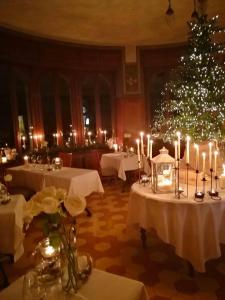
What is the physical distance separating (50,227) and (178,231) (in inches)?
72.8

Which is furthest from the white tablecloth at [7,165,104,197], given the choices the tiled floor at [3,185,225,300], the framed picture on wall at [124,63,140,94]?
the framed picture on wall at [124,63,140,94]

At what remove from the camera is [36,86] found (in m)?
7.75

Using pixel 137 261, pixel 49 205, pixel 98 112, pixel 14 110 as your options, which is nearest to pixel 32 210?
pixel 49 205

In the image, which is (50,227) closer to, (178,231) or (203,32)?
(178,231)

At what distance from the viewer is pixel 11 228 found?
3.22 m

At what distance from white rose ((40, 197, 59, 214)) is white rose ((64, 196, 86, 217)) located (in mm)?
56

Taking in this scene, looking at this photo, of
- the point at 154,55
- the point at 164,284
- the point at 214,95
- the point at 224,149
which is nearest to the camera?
the point at 164,284

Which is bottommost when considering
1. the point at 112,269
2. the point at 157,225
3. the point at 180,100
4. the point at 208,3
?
the point at 112,269

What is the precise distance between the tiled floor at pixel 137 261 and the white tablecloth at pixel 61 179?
565mm

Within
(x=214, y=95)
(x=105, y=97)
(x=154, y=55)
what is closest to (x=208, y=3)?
(x=214, y=95)

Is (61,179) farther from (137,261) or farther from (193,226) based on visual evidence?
(193,226)

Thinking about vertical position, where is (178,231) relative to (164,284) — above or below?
above

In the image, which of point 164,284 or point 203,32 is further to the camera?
point 203,32

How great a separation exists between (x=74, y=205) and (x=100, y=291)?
515 millimetres
